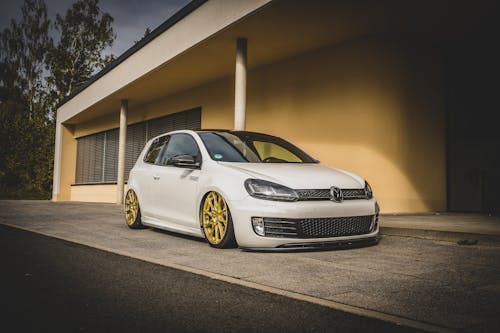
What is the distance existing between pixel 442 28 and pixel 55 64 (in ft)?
114

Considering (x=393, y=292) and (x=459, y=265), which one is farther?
(x=459, y=265)

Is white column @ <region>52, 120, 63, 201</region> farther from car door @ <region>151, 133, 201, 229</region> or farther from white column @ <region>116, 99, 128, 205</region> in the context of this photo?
car door @ <region>151, 133, 201, 229</region>

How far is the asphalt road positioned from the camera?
2.92 metres

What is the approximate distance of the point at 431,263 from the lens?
5.07 m

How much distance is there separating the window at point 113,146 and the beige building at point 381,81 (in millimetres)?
5029

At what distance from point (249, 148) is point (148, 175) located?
1848mm

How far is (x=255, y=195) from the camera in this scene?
5707 mm

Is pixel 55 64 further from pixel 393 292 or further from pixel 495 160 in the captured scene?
pixel 393 292

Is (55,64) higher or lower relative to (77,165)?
higher

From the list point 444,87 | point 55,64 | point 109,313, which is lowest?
point 109,313

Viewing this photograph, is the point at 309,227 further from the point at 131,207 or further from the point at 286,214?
the point at 131,207

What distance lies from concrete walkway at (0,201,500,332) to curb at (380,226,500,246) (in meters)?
0.05

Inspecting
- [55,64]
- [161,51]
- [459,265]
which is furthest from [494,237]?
[55,64]

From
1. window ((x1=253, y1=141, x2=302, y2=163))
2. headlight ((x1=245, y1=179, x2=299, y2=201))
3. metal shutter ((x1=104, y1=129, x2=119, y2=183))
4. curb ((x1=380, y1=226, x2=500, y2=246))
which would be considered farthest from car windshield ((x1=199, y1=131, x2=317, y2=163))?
metal shutter ((x1=104, y1=129, x2=119, y2=183))
